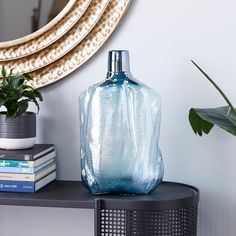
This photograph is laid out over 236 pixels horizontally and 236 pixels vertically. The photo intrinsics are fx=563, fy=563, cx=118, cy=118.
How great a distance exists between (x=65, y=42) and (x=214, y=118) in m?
0.44

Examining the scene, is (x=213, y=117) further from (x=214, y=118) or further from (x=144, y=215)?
(x=144, y=215)

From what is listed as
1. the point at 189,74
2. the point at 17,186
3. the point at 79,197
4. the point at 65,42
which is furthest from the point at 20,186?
the point at 189,74

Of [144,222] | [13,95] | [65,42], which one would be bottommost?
[144,222]

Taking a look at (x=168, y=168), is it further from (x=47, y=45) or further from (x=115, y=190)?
(x=47, y=45)

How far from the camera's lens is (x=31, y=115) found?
134 centimetres

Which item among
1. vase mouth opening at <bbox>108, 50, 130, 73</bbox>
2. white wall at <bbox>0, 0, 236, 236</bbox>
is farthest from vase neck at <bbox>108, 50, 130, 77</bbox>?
white wall at <bbox>0, 0, 236, 236</bbox>

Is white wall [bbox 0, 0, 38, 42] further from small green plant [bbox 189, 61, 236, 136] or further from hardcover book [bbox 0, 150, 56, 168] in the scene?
small green plant [bbox 189, 61, 236, 136]

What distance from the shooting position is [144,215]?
3.77 feet

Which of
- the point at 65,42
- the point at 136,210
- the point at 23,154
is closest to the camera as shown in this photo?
the point at 136,210

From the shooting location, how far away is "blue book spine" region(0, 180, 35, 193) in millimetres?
1271

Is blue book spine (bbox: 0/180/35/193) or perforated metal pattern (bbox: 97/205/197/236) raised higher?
blue book spine (bbox: 0/180/35/193)

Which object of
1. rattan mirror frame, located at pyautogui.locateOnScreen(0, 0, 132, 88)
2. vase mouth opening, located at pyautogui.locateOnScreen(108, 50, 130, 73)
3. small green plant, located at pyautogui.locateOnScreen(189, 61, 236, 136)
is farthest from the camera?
rattan mirror frame, located at pyautogui.locateOnScreen(0, 0, 132, 88)

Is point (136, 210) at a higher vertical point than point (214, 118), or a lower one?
lower

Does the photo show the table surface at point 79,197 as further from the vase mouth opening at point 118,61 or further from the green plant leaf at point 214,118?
the vase mouth opening at point 118,61
